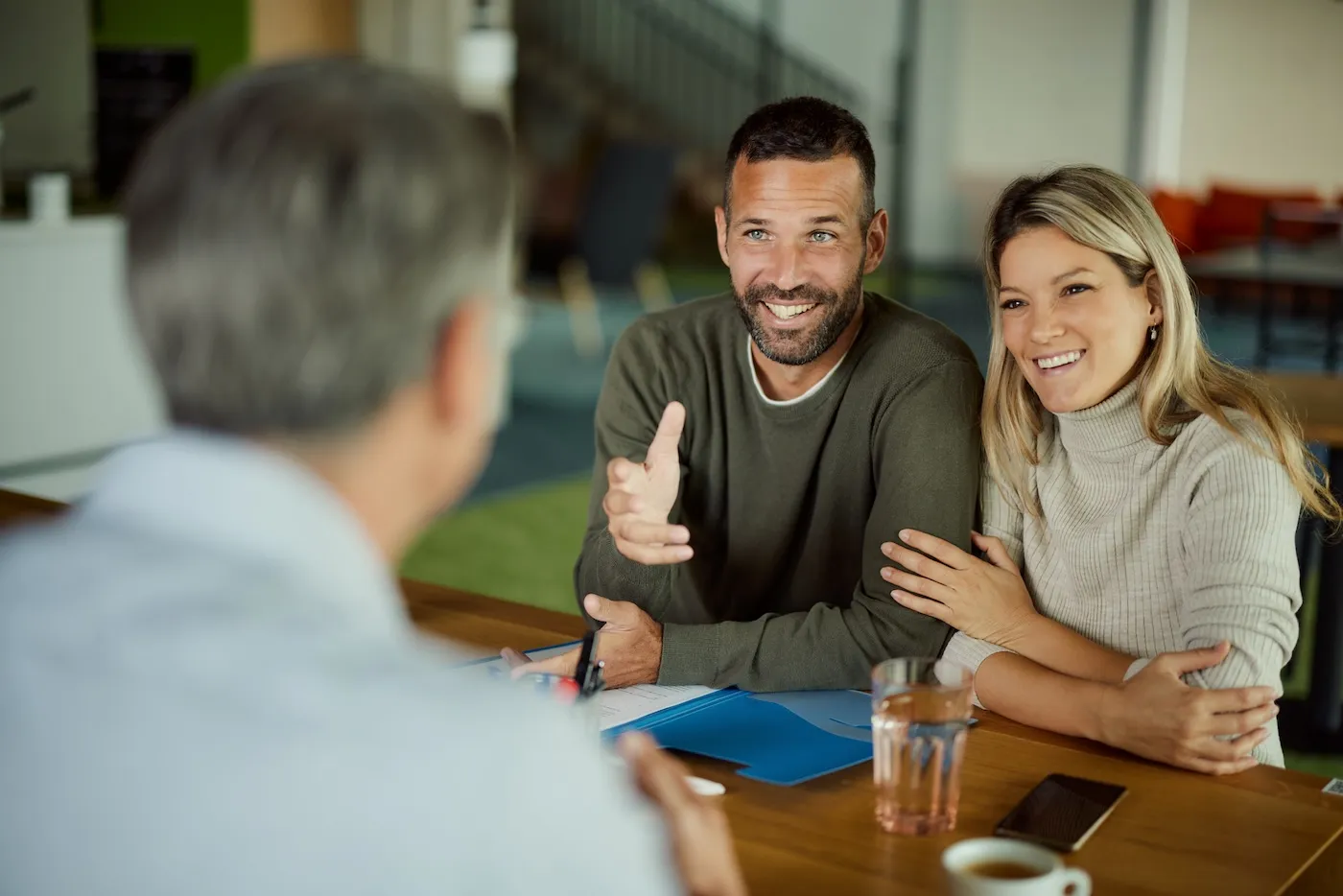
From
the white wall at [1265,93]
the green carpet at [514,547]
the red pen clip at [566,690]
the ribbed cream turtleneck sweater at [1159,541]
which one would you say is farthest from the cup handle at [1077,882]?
the white wall at [1265,93]

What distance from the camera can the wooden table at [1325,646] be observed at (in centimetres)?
288

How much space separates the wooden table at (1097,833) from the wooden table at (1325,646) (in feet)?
5.59

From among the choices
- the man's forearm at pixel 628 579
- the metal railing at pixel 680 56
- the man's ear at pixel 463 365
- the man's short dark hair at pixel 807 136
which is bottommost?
the man's forearm at pixel 628 579

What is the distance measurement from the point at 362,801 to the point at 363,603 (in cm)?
12

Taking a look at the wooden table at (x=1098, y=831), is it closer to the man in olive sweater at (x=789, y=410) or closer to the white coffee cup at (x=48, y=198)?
the man in olive sweater at (x=789, y=410)

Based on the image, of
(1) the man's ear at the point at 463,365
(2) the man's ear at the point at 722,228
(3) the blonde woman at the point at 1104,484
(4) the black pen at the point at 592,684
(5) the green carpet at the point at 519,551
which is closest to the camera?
(1) the man's ear at the point at 463,365

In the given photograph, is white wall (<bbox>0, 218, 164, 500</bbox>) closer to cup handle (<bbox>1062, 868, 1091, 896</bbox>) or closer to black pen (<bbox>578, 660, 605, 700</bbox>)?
black pen (<bbox>578, 660, 605, 700</bbox>)

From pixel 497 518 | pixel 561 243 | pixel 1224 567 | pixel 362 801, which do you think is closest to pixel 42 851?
pixel 362 801

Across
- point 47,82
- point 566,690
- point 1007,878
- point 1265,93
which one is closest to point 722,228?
point 566,690

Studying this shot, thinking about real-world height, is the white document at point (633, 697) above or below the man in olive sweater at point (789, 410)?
below

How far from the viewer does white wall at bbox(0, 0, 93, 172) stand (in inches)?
225

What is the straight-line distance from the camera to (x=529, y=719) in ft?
2.04

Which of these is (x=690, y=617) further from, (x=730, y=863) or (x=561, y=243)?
(x=561, y=243)

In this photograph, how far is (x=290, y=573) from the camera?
Result: 2.16 ft
